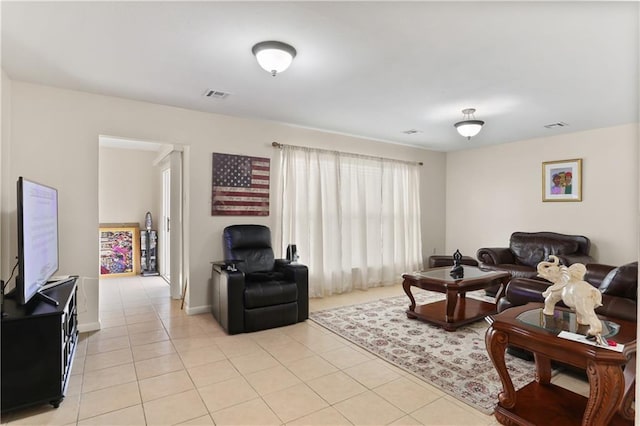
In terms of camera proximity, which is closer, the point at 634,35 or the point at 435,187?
the point at 634,35

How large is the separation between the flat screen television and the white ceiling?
111 centimetres

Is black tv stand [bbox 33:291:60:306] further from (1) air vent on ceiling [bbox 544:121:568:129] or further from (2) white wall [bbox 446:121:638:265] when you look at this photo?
(2) white wall [bbox 446:121:638:265]

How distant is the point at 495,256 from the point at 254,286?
12.7 feet

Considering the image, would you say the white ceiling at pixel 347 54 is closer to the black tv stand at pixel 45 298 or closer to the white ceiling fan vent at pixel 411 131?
the white ceiling fan vent at pixel 411 131

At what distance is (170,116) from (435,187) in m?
5.04

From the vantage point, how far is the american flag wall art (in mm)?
4285

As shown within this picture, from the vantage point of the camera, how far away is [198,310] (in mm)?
4164

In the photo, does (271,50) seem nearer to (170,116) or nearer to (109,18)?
(109,18)

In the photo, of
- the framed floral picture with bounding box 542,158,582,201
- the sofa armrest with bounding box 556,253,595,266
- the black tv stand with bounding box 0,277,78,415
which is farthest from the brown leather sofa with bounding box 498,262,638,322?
the black tv stand with bounding box 0,277,78,415

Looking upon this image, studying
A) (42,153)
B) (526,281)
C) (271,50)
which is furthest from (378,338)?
(42,153)

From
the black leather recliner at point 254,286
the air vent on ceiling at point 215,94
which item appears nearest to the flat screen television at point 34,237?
the black leather recliner at point 254,286

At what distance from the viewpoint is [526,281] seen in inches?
115

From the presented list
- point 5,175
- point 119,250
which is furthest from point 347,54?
point 119,250

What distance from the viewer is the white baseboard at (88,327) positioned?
3.47m
